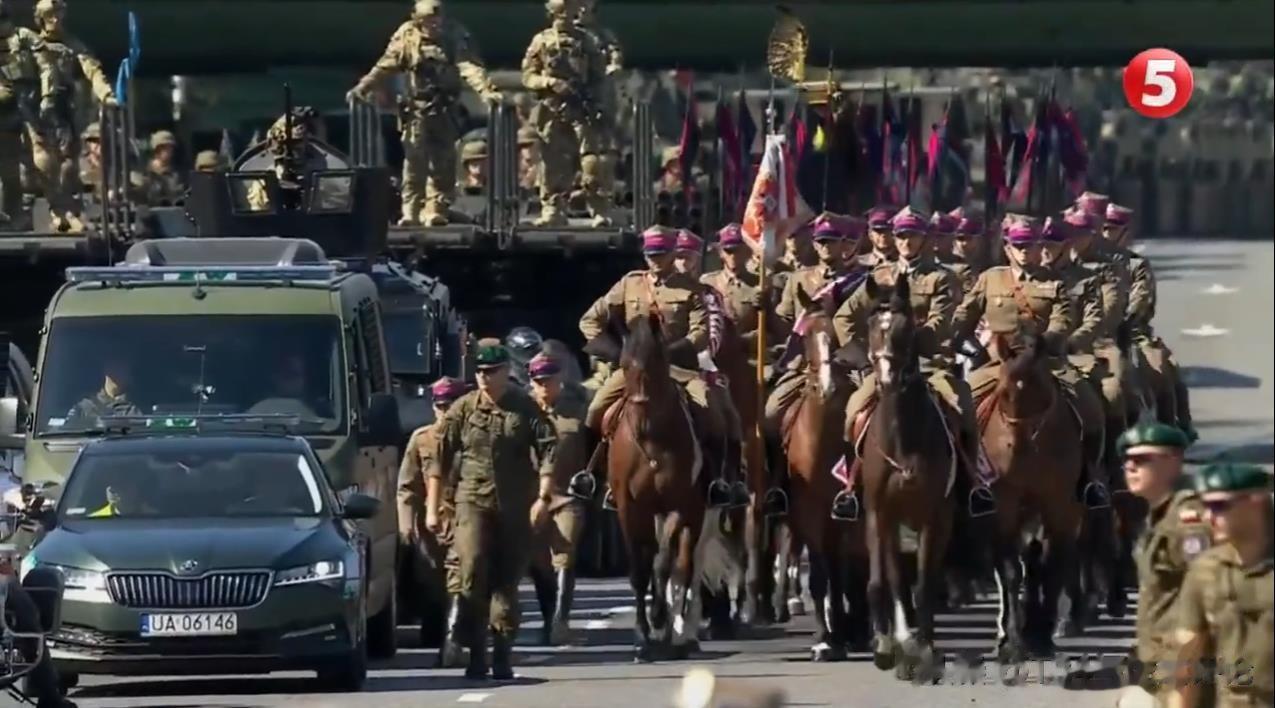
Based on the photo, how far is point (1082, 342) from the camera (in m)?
23.2

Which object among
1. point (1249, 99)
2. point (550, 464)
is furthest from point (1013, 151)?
point (1249, 99)

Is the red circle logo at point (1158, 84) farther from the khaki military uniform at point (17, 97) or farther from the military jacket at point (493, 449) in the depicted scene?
the military jacket at point (493, 449)

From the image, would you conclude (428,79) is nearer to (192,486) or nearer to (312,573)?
(192,486)

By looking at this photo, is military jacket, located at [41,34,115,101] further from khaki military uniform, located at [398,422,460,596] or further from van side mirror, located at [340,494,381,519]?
van side mirror, located at [340,494,381,519]

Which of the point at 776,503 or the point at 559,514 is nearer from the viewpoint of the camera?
the point at 776,503

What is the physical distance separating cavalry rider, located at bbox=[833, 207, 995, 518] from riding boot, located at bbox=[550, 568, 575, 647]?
8.46ft

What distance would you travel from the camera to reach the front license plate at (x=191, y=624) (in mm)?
18922

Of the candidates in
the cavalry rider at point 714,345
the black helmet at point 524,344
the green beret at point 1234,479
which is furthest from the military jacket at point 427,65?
the green beret at point 1234,479

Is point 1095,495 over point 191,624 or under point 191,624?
over

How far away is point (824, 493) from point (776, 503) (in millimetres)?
535

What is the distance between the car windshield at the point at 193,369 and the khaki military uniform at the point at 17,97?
9.15 metres

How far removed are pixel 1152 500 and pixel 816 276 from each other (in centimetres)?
954

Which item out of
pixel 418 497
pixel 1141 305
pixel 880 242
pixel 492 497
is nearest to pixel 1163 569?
pixel 492 497

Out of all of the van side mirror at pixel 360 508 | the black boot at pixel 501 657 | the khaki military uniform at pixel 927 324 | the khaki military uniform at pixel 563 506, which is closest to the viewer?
the van side mirror at pixel 360 508
